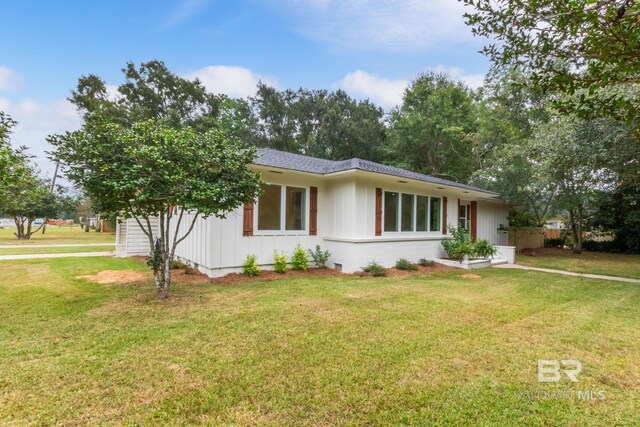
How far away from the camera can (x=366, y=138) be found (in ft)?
79.2

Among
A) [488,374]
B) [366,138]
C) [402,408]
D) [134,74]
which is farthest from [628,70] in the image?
[134,74]

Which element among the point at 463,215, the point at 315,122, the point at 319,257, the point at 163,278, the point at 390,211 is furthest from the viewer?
the point at 315,122

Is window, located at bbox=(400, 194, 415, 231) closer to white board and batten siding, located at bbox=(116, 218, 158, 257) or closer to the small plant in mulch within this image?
the small plant in mulch

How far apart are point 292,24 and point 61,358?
10.7 m

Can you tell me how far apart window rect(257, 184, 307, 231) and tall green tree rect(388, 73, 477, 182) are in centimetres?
1411

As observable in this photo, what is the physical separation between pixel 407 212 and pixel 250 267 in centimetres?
536

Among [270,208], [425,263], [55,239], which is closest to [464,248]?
[425,263]

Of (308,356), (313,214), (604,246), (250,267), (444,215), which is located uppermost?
(444,215)

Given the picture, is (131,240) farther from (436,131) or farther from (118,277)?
(436,131)

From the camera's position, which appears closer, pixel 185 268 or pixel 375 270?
pixel 375 270

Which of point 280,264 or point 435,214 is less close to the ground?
point 435,214

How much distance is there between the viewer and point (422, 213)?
10.6m

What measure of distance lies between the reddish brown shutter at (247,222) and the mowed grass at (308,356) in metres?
2.15

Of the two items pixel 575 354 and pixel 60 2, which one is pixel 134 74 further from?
pixel 575 354
